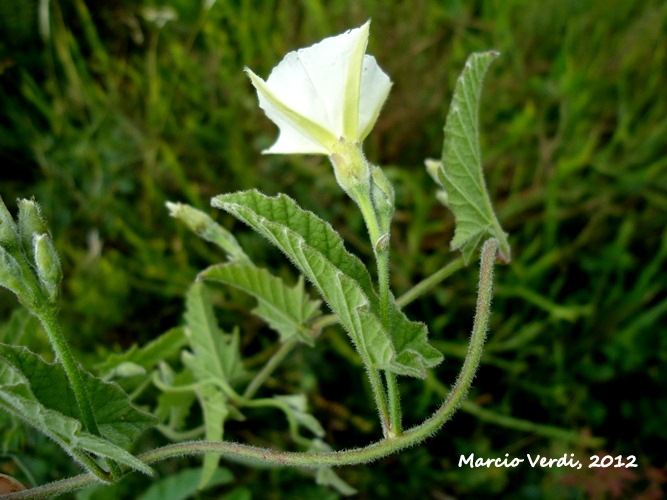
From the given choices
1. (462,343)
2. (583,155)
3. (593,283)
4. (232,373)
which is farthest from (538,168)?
(232,373)

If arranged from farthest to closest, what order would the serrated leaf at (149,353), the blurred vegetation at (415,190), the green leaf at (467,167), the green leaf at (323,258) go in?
1. the blurred vegetation at (415,190)
2. the serrated leaf at (149,353)
3. the green leaf at (467,167)
4. the green leaf at (323,258)

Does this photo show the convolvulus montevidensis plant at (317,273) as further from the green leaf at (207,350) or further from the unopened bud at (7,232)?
the green leaf at (207,350)

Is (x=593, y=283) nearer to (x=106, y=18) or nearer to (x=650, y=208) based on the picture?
(x=650, y=208)

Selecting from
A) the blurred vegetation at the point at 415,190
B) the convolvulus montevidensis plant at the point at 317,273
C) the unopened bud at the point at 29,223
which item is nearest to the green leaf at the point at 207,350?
the convolvulus montevidensis plant at the point at 317,273

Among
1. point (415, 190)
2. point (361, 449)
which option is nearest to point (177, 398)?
point (361, 449)

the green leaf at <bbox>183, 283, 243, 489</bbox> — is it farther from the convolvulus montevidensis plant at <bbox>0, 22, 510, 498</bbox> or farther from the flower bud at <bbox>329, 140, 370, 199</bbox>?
the flower bud at <bbox>329, 140, 370, 199</bbox>

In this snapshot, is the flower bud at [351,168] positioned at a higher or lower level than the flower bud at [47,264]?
higher
